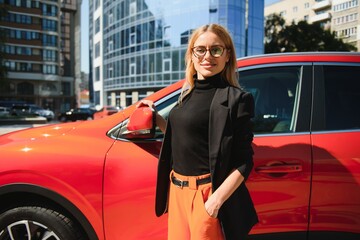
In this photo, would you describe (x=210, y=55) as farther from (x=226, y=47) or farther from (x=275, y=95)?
(x=275, y=95)

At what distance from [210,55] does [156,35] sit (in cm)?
3741

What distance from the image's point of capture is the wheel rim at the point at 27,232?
7.69 ft

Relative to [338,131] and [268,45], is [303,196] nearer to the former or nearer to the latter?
[338,131]

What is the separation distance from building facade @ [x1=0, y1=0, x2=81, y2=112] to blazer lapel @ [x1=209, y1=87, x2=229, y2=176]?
65.3 meters

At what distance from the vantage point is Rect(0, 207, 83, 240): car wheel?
2.32 metres

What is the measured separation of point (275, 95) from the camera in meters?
2.57

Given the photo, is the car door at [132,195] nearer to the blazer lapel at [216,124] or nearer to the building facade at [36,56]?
the blazer lapel at [216,124]

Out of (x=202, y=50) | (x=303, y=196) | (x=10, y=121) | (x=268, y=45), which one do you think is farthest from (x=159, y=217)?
(x=268, y=45)

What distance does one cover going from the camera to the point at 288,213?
2246 millimetres

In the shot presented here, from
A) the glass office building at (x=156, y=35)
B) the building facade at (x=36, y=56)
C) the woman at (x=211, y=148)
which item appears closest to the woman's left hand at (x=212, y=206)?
the woman at (x=211, y=148)

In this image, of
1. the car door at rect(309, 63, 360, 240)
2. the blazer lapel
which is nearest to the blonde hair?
the blazer lapel

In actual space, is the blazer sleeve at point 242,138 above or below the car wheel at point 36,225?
above

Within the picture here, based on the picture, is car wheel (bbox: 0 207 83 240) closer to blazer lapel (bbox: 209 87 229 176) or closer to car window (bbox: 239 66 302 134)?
blazer lapel (bbox: 209 87 229 176)

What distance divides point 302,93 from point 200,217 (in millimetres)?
1188
